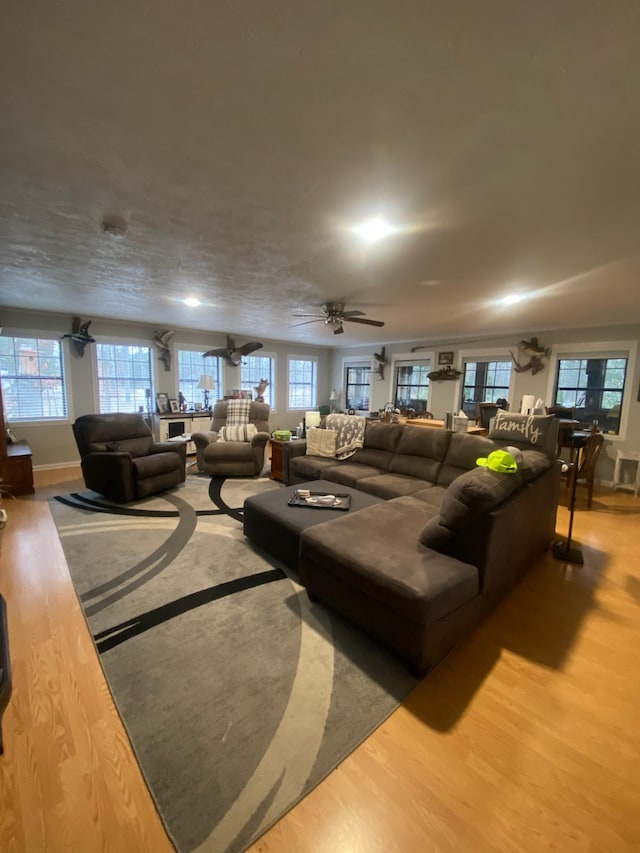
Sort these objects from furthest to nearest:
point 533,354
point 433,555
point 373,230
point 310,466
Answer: point 533,354, point 310,466, point 373,230, point 433,555

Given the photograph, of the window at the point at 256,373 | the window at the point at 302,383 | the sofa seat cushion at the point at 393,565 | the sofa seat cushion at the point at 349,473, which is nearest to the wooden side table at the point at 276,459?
the sofa seat cushion at the point at 349,473

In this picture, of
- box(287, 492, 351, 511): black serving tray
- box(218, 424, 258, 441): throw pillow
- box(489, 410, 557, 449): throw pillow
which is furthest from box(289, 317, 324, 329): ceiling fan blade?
box(287, 492, 351, 511): black serving tray

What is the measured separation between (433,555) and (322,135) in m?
2.09

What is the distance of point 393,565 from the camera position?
1.84m

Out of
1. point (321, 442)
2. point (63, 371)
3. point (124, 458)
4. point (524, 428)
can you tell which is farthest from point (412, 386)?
point (63, 371)

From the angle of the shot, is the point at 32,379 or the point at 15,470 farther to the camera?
the point at 32,379

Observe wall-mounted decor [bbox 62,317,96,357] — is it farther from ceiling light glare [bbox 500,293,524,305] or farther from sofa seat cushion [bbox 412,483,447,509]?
ceiling light glare [bbox 500,293,524,305]

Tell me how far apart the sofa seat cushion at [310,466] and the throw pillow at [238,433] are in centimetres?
118

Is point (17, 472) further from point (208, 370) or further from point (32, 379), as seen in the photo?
point (208, 370)

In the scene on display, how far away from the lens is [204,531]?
3.27 m

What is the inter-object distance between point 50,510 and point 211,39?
428 centimetres

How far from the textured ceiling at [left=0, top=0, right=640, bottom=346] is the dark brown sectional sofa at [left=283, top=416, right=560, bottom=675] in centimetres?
153

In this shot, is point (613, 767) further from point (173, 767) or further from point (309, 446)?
point (309, 446)

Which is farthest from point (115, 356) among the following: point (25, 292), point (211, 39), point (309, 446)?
point (211, 39)
